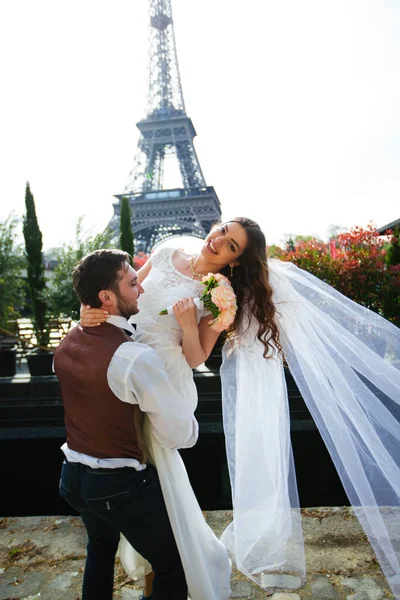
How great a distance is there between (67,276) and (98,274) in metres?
→ 8.05

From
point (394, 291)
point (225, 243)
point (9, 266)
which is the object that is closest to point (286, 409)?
point (225, 243)

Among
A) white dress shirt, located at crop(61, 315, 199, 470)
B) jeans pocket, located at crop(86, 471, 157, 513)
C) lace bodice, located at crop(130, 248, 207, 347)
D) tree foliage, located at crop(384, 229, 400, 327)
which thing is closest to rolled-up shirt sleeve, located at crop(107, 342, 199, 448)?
white dress shirt, located at crop(61, 315, 199, 470)

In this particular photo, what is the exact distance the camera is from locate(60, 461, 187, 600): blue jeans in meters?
1.70

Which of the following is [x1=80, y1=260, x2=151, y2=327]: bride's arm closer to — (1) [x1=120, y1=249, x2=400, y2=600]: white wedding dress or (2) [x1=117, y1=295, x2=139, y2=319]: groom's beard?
(2) [x1=117, y1=295, x2=139, y2=319]: groom's beard

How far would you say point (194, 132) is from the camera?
3916 centimetres

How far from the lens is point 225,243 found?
7.52 ft

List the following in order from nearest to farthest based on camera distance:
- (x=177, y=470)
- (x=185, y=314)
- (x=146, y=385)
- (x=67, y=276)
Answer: (x=146, y=385), (x=177, y=470), (x=185, y=314), (x=67, y=276)

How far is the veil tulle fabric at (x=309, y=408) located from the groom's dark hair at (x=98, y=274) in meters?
0.90

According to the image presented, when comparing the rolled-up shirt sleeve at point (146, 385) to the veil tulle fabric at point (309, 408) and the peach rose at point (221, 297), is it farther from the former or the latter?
the veil tulle fabric at point (309, 408)

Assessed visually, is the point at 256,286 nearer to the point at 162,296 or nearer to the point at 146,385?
the point at 162,296

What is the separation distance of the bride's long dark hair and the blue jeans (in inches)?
36.4

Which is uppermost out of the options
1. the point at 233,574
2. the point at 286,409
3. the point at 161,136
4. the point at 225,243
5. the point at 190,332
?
the point at 161,136

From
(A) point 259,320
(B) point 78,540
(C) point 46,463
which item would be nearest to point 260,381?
(A) point 259,320

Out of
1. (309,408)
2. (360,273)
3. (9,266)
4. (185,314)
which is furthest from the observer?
(9,266)
